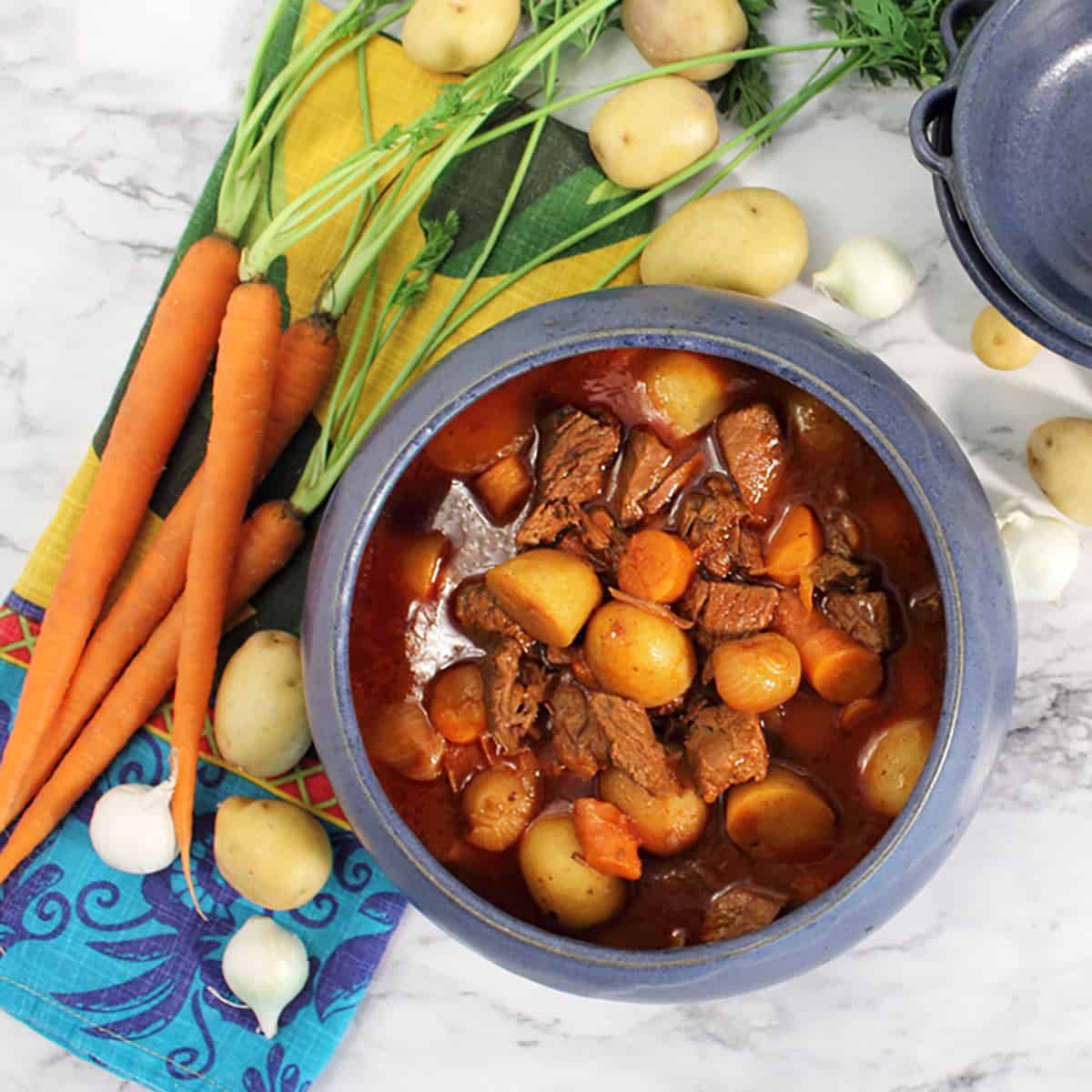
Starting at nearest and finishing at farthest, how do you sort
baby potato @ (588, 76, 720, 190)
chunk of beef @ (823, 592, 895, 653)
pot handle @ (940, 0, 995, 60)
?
chunk of beef @ (823, 592, 895, 653)
pot handle @ (940, 0, 995, 60)
baby potato @ (588, 76, 720, 190)

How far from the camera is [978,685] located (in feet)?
3.30

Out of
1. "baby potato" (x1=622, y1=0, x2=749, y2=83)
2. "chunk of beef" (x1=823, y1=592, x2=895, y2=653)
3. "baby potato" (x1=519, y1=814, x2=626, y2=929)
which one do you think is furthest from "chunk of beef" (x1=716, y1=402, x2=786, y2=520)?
"baby potato" (x1=622, y1=0, x2=749, y2=83)

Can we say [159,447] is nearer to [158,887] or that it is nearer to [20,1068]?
[158,887]

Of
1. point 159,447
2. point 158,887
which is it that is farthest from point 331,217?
point 158,887

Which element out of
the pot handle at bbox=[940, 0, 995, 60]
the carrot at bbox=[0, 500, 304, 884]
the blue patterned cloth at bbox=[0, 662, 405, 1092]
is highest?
the pot handle at bbox=[940, 0, 995, 60]

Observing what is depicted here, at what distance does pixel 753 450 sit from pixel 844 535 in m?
0.11

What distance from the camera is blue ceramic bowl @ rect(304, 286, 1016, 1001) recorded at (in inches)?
39.5

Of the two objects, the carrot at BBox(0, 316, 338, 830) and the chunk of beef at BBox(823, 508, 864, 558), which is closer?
the chunk of beef at BBox(823, 508, 864, 558)

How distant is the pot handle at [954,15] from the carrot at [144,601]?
696 millimetres

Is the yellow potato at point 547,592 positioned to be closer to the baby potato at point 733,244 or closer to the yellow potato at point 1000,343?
the baby potato at point 733,244

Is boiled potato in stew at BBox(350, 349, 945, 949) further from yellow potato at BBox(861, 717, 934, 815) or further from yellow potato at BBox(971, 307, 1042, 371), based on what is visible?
yellow potato at BBox(971, 307, 1042, 371)

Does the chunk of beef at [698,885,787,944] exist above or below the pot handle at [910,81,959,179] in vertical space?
below

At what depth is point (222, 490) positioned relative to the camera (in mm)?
1375

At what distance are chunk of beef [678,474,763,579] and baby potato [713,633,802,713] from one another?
0.24 feet
